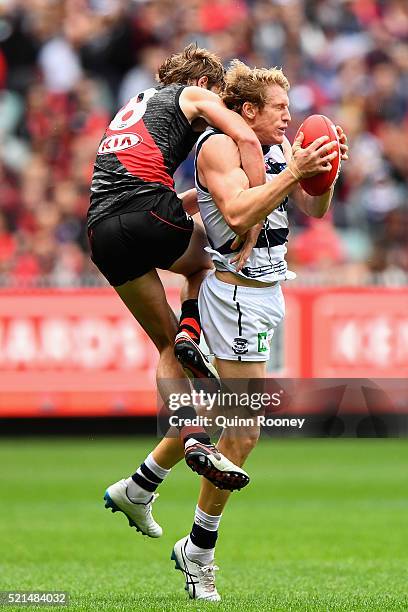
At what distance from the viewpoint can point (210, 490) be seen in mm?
7344

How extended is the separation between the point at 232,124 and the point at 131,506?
2286mm

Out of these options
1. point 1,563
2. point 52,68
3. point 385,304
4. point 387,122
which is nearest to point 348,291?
point 385,304

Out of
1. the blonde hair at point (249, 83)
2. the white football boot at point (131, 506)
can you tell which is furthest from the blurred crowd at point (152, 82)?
the blonde hair at point (249, 83)

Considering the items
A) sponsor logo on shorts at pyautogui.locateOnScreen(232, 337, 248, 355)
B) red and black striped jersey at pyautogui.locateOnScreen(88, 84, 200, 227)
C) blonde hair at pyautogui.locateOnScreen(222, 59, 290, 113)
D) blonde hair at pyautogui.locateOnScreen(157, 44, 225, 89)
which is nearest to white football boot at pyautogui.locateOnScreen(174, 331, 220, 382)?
sponsor logo on shorts at pyautogui.locateOnScreen(232, 337, 248, 355)

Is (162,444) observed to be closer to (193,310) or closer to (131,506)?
(131,506)

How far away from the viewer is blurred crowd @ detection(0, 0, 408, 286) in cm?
1543

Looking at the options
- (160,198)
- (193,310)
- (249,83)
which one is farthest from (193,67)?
(193,310)

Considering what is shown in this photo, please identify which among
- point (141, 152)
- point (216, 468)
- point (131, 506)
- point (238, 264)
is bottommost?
point (131, 506)

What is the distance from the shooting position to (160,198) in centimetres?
697

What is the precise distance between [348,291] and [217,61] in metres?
7.64

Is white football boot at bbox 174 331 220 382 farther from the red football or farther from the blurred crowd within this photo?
the blurred crowd

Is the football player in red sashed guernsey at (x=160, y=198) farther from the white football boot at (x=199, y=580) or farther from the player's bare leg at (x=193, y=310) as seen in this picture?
the white football boot at (x=199, y=580)

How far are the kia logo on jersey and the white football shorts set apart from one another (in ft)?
2.84

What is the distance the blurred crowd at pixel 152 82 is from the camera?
15.4 meters
